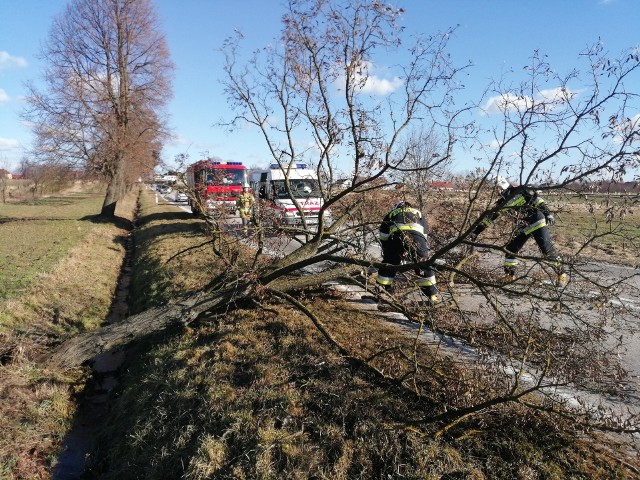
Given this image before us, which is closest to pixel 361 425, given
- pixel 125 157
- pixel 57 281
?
pixel 57 281

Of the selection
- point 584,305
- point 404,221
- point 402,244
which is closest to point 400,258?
point 402,244

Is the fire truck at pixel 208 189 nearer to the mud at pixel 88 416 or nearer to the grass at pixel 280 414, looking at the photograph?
the grass at pixel 280 414

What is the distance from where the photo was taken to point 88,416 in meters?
5.86

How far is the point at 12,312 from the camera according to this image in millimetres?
8078

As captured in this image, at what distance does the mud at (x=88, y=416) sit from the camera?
4836mm

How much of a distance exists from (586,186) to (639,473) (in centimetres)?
209

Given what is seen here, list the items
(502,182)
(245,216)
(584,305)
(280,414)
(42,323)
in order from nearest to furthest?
(280,414)
(502,182)
(584,305)
(245,216)
(42,323)

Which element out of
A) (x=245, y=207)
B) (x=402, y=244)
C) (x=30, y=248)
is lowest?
(x=30, y=248)

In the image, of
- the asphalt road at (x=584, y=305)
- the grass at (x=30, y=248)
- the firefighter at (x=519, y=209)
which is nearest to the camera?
the firefighter at (x=519, y=209)

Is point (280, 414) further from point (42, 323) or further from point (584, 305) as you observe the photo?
point (42, 323)

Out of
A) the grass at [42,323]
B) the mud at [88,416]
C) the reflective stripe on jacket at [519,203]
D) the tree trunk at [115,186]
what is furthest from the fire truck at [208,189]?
the tree trunk at [115,186]

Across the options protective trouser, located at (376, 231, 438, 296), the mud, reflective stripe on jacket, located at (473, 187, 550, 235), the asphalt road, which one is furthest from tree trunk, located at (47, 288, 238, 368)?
reflective stripe on jacket, located at (473, 187, 550, 235)

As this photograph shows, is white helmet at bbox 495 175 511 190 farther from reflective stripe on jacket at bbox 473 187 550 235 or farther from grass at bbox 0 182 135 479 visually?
grass at bbox 0 182 135 479

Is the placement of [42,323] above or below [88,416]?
above
